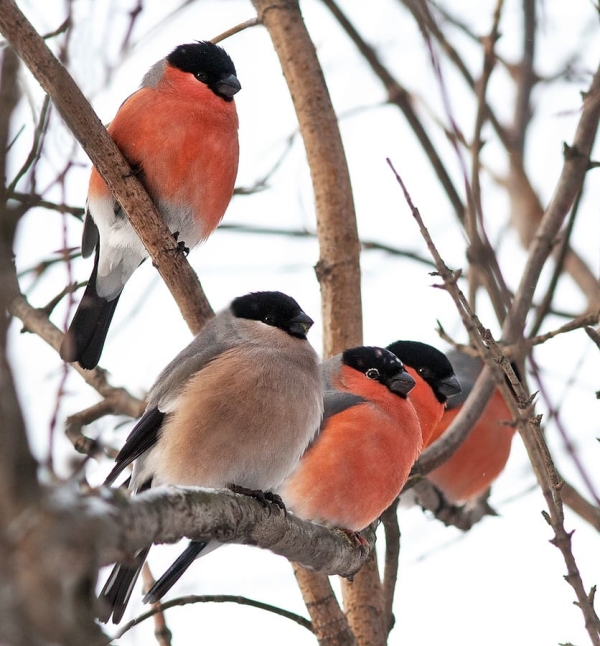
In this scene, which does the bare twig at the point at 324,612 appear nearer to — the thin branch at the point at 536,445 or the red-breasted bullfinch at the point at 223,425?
the red-breasted bullfinch at the point at 223,425

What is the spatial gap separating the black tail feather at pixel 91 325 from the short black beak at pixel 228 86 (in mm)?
1028

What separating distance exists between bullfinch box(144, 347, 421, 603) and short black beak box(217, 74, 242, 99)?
1401mm

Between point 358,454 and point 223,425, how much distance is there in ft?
3.82

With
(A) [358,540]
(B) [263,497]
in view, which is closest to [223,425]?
(B) [263,497]

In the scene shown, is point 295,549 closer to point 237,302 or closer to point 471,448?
point 237,302

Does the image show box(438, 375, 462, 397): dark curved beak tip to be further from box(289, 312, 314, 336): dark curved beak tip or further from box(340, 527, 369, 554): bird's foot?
box(289, 312, 314, 336): dark curved beak tip

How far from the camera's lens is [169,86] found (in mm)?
4531

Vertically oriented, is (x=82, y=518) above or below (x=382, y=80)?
below

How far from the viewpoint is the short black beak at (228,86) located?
461cm

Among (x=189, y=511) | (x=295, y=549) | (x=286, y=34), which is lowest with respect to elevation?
(x=189, y=511)

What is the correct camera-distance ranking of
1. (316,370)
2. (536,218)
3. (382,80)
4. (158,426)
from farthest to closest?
(536,218), (382,80), (316,370), (158,426)

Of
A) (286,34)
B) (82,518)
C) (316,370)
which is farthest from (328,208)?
(82,518)

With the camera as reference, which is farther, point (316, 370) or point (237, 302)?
point (237, 302)

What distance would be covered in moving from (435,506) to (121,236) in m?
3.27
